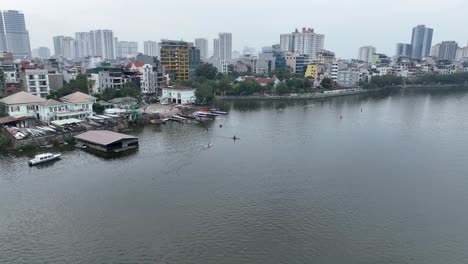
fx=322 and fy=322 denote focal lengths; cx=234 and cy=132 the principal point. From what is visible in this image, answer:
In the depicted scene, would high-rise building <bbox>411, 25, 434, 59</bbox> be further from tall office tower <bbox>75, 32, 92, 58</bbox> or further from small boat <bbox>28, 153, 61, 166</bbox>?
small boat <bbox>28, 153, 61, 166</bbox>

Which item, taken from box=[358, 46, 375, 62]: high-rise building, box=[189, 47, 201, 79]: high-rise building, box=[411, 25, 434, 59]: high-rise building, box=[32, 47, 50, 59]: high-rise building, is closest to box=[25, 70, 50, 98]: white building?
box=[189, 47, 201, 79]: high-rise building

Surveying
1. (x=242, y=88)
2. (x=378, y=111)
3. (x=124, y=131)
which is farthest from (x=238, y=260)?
(x=242, y=88)

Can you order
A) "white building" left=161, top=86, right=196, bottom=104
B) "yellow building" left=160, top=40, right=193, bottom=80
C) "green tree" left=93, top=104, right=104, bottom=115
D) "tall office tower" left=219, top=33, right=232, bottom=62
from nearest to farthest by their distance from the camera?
"green tree" left=93, top=104, right=104, bottom=115, "white building" left=161, top=86, right=196, bottom=104, "yellow building" left=160, top=40, right=193, bottom=80, "tall office tower" left=219, top=33, right=232, bottom=62

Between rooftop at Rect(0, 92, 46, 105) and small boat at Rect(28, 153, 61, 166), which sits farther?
rooftop at Rect(0, 92, 46, 105)

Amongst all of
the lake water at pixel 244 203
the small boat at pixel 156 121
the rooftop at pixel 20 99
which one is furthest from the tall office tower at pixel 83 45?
the lake water at pixel 244 203

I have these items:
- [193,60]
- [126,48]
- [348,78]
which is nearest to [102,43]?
[126,48]

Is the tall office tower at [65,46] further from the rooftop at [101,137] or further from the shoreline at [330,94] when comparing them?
the rooftop at [101,137]

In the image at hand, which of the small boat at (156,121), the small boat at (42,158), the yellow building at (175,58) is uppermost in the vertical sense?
the yellow building at (175,58)
